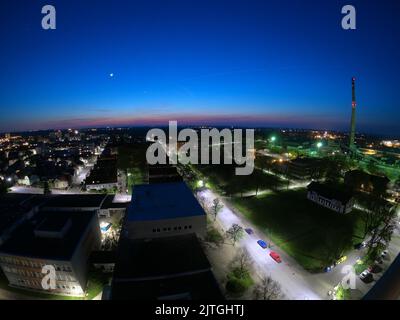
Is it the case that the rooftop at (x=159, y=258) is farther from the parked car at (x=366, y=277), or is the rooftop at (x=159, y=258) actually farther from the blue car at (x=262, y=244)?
the parked car at (x=366, y=277)

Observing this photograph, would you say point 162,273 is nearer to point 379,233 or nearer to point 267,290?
point 267,290

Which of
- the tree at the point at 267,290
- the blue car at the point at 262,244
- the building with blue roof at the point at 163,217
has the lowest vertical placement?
the tree at the point at 267,290

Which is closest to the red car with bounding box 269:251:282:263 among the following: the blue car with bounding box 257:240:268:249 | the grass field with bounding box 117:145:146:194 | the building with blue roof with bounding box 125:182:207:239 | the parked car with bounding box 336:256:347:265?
the blue car with bounding box 257:240:268:249

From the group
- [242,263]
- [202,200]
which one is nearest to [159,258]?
[242,263]

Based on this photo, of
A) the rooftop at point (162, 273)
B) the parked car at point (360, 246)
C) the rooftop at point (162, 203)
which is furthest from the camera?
the parked car at point (360, 246)

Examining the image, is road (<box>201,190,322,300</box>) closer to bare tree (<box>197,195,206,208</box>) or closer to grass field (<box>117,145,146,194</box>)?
bare tree (<box>197,195,206,208</box>)

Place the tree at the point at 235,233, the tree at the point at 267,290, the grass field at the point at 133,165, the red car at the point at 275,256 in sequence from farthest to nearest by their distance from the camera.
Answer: the grass field at the point at 133,165 < the tree at the point at 235,233 < the red car at the point at 275,256 < the tree at the point at 267,290

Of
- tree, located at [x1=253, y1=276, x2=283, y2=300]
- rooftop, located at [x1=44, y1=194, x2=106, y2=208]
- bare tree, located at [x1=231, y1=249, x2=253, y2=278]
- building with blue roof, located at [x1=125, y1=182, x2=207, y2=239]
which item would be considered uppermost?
building with blue roof, located at [x1=125, y1=182, x2=207, y2=239]

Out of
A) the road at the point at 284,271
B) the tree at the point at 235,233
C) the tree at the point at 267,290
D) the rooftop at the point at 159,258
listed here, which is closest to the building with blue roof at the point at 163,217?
the rooftop at the point at 159,258
